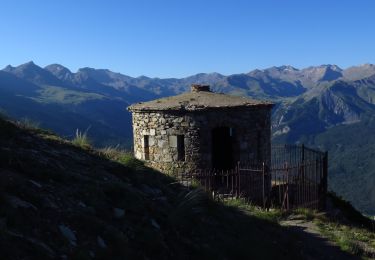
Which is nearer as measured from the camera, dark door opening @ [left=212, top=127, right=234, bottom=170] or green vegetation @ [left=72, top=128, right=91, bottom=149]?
green vegetation @ [left=72, top=128, right=91, bottom=149]

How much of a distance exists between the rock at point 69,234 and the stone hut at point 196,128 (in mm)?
12650

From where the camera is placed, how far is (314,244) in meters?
12.6

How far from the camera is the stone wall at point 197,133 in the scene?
19.0m

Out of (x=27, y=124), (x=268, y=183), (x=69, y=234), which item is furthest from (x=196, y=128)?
(x=69, y=234)

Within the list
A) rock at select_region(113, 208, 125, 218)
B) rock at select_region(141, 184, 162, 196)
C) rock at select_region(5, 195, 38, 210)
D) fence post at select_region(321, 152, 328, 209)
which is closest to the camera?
rock at select_region(5, 195, 38, 210)

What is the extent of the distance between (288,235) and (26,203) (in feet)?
25.4

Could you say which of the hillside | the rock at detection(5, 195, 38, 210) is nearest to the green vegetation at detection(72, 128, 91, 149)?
the hillside

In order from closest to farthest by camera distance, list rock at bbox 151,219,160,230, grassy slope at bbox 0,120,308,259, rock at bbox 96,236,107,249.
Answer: grassy slope at bbox 0,120,308,259 < rock at bbox 96,236,107,249 < rock at bbox 151,219,160,230

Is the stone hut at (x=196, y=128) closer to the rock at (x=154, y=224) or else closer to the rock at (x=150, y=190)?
the rock at (x=150, y=190)

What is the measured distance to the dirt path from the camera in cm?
1166

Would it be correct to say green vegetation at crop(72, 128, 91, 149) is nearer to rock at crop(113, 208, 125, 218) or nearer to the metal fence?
rock at crop(113, 208, 125, 218)

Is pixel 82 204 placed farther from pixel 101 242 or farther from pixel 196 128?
pixel 196 128

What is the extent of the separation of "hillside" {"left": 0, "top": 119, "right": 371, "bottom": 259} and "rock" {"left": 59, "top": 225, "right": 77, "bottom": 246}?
0.02 meters

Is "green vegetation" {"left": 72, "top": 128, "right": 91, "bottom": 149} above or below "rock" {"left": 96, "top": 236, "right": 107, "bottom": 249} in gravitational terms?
above
